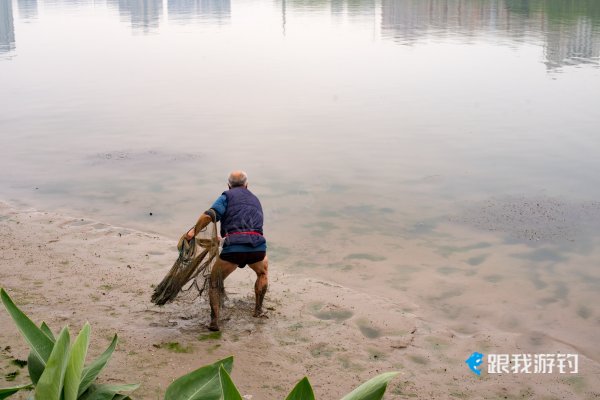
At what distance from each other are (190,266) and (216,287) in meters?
0.39

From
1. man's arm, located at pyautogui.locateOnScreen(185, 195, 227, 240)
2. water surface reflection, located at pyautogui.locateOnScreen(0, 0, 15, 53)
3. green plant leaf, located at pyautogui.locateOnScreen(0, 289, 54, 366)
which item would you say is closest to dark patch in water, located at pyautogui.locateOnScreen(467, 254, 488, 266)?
man's arm, located at pyautogui.locateOnScreen(185, 195, 227, 240)

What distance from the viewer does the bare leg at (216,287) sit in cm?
681

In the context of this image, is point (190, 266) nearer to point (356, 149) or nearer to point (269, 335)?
point (269, 335)

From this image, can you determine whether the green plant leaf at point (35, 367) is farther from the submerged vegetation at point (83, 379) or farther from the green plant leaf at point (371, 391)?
the green plant leaf at point (371, 391)

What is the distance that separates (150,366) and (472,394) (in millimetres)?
2786

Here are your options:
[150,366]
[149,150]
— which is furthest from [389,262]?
[149,150]

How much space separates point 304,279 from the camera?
8297 mm

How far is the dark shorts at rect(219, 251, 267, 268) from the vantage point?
266 inches

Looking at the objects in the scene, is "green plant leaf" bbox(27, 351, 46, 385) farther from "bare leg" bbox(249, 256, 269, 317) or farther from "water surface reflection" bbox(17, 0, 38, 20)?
"water surface reflection" bbox(17, 0, 38, 20)

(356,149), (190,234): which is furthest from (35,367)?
(356,149)

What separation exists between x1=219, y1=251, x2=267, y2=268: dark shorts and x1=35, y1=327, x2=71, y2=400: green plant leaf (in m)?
4.59

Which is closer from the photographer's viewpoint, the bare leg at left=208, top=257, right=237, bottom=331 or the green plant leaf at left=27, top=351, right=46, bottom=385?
the green plant leaf at left=27, top=351, right=46, bottom=385

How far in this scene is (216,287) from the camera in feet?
22.5

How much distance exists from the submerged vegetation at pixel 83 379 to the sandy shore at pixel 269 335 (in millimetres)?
3053
